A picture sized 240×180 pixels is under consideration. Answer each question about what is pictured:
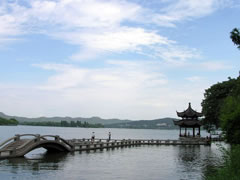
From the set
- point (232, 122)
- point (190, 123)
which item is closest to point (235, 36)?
point (232, 122)

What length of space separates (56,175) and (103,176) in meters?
3.10

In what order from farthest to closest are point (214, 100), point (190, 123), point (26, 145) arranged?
point (190, 123) < point (214, 100) < point (26, 145)

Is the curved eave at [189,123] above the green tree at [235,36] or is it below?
below

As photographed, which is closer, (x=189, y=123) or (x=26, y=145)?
(x=26, y=145)

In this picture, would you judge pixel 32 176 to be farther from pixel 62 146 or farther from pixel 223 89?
pixel 223 89

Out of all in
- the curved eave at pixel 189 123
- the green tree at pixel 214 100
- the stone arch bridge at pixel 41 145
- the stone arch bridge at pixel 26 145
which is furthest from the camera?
the curved eave at pixel 189 123

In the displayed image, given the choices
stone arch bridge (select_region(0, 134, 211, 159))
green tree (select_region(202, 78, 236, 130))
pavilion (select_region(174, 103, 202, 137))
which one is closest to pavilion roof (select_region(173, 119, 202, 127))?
pavilion (select_region(174, 103, 202, 137))

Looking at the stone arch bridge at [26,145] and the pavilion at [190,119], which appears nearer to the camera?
the stone arch bridge at [26,145]

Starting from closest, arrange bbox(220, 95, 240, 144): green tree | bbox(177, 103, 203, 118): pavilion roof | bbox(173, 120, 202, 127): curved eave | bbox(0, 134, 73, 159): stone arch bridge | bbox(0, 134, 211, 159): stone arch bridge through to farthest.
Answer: bbox(220, 95, 240, 144): green tree
bbox(0, 134, 73, 159): stone arch bridge
bbox(0, 134, 211, 159): stone arch bridge
bbox(173, 120, 202, 127): curved eave
bbox(177, 103, 203, 118): pavilion roof

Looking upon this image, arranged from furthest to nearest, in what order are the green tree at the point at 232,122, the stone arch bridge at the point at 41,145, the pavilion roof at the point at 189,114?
the pavilion roof at the point at 189,114, the stone arch bridge at the point at 41,145, the green tree at the point at 232,122

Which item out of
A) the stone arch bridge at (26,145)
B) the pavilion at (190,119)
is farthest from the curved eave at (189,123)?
the stone arch bridge at (26,145)

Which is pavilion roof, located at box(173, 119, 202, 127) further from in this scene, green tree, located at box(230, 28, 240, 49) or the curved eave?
green tree, located at box(230, 28, 240, 49)

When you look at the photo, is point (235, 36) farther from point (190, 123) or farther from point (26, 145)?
point (190, 123)

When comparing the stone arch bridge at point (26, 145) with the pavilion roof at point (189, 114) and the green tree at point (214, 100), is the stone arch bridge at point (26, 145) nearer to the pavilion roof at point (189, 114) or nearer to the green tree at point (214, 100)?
the green tree at point (214, 100)
